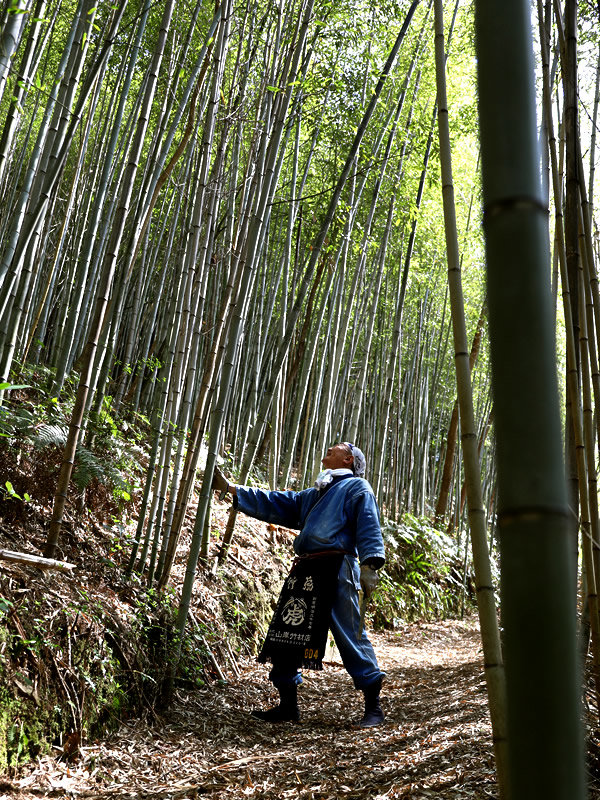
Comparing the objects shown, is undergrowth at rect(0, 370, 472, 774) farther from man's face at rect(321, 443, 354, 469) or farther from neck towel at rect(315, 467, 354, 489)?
man's face at rect(321, 443, 354, 469)

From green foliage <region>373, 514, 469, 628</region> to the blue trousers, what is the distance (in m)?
3.06

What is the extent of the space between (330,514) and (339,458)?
335 millimetres

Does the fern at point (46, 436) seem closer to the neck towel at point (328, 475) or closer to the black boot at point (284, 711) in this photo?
the neck towel at point (328, 475)

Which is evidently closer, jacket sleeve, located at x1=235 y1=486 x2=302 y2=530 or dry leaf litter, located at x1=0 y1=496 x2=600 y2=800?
dry leaf litter, located at x1=0 y1=496 x2=600 y2=800

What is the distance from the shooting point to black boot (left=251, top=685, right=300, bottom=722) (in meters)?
2.80

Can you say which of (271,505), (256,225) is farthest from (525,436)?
(271,505)

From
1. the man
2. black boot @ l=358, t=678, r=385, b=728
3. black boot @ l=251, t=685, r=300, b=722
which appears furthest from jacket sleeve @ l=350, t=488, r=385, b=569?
black boot @ l=251, t=685, r=300, b=722

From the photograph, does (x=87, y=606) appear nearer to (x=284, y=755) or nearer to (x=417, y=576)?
(x=284, y=755)

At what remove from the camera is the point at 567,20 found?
159cm

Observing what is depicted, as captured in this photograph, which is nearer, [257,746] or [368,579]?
[257,746]

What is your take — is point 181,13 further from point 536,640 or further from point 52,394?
point 536,640

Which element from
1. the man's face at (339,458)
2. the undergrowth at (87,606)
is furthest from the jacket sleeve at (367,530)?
the undergrowth at (87,606)

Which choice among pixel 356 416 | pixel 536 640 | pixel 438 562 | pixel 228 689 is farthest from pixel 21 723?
pixel 438 562

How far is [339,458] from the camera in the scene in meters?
3.30
